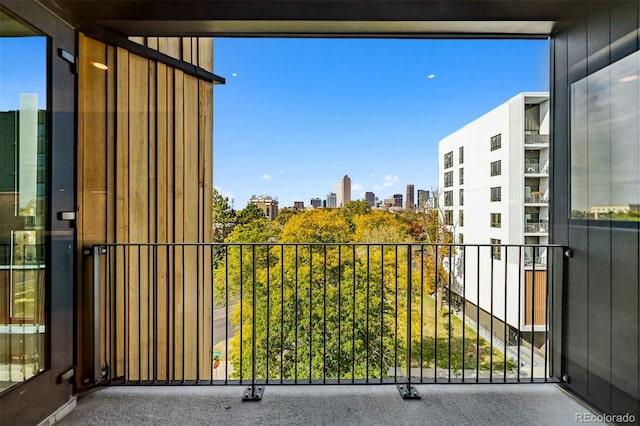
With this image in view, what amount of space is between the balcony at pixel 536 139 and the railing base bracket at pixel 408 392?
1.97 metres

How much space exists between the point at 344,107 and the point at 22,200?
2494mm

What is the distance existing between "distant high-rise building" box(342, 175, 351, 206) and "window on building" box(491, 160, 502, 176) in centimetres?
116

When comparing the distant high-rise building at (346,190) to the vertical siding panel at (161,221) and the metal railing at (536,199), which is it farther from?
the vertical siding panel at (161,221)

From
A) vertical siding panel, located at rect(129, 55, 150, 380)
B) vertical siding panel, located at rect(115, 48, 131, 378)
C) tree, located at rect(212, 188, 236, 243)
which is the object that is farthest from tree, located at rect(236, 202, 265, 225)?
vertical siding panel, located at rect(115, 48, 131, 378)

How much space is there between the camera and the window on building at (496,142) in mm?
2334

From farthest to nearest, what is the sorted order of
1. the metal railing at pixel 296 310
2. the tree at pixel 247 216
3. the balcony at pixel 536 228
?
the tree at pixel 247 216 → the balcony at pixel 536 228 → the metal railing at pixel 296 310

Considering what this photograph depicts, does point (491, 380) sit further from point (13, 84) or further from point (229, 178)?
point (13, 84)

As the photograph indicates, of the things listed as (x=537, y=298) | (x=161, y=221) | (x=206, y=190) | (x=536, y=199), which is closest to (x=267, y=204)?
(x=206, y=190)

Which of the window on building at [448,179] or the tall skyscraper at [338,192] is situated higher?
the window on building at [448,179]

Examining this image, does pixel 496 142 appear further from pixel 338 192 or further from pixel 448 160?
pixel 338 192

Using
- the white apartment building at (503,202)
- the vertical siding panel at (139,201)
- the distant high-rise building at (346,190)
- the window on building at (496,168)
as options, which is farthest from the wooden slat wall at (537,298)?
the vertical siding panel at (139,201)

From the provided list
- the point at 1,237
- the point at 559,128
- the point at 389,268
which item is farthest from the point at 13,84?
the point at 559,128

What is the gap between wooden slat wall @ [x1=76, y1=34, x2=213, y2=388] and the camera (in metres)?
2.00

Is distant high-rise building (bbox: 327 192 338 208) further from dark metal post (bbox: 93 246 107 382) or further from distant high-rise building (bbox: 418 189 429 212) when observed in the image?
dark metal post (bbox: 93 246 107 382)
